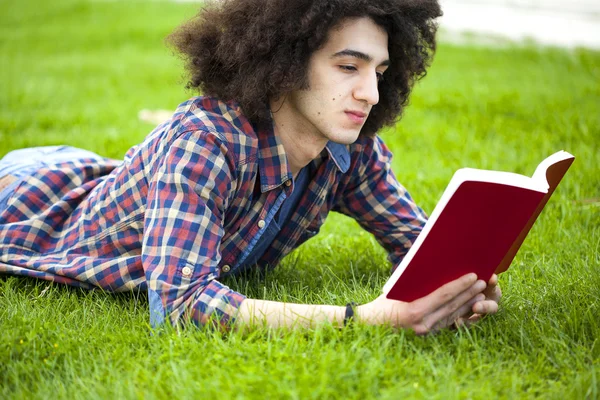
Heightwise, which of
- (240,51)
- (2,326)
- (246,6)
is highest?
(246,6)

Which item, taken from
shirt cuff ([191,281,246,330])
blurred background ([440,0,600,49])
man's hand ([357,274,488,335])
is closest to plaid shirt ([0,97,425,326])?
shirt cuff ([191,281,246,330])

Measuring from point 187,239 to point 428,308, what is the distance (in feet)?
2.77

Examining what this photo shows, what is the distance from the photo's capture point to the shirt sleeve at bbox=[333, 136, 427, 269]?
132 inches

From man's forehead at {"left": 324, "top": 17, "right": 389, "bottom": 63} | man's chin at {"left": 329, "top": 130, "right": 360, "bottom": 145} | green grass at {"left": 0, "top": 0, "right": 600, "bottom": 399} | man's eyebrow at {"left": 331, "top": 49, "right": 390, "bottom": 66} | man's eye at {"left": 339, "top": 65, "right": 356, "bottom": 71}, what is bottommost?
green grass at {"left": 0, "top": 0, "right": 600, "bottom": 399}

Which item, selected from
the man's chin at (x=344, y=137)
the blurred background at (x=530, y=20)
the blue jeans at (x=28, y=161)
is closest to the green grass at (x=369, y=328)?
the blue jeans at (x=28, y=161)

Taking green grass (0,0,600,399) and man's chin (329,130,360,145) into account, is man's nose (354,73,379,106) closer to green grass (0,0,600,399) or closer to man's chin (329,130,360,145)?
man's chin (329,130,360,145)

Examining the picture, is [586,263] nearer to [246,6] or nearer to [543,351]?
[543,351]

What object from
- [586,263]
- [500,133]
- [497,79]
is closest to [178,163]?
[586,263]

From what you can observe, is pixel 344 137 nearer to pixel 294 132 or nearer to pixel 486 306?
pixel 294 132

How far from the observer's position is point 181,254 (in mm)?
2463

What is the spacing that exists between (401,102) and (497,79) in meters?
5.19

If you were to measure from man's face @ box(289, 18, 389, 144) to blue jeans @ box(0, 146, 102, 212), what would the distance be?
144 centimetres

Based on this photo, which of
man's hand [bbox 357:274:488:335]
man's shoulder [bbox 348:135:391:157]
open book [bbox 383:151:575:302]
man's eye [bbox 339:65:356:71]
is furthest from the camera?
man's shoulder [bbox 348:135:391:157]

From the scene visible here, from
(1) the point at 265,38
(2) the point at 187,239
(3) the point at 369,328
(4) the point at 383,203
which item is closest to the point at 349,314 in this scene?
(3) the point at 369,328
